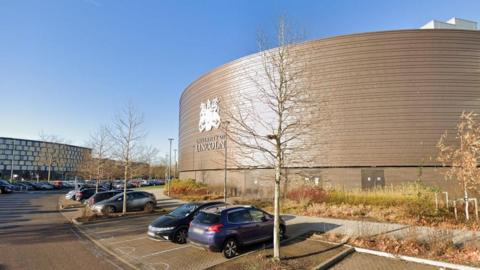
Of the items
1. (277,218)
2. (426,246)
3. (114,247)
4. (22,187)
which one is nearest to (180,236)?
(114,247)

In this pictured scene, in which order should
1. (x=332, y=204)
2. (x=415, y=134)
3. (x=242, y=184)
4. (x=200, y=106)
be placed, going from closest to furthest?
(x=332, y=204) < (x=415, y=134) < (x=242, y=184) < (x=200, y=106)

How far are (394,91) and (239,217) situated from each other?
26.2 meters

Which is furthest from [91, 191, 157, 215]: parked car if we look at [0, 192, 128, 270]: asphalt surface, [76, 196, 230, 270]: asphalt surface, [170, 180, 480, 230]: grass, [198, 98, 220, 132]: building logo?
[198, 98, 220, 132]: building logo

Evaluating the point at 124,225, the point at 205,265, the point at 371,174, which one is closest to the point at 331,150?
the point at 371,174

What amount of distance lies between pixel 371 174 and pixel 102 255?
27.0 meters

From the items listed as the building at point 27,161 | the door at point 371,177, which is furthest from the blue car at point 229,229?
the building at point 27,161

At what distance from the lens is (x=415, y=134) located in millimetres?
29688

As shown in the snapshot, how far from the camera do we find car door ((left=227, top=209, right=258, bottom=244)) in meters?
9.99

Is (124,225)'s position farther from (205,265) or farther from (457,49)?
(457,49)

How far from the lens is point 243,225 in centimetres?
1021

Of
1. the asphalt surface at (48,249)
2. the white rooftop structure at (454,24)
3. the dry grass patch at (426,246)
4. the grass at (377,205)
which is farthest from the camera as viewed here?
the white rooftop structure at (454,24)

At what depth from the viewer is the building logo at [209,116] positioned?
4372 cm

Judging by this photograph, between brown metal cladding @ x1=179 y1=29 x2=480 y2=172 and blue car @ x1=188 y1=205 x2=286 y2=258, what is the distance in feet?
62.5

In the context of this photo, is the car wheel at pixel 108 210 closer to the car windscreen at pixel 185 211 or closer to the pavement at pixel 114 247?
the pavement at pixel 114 247
